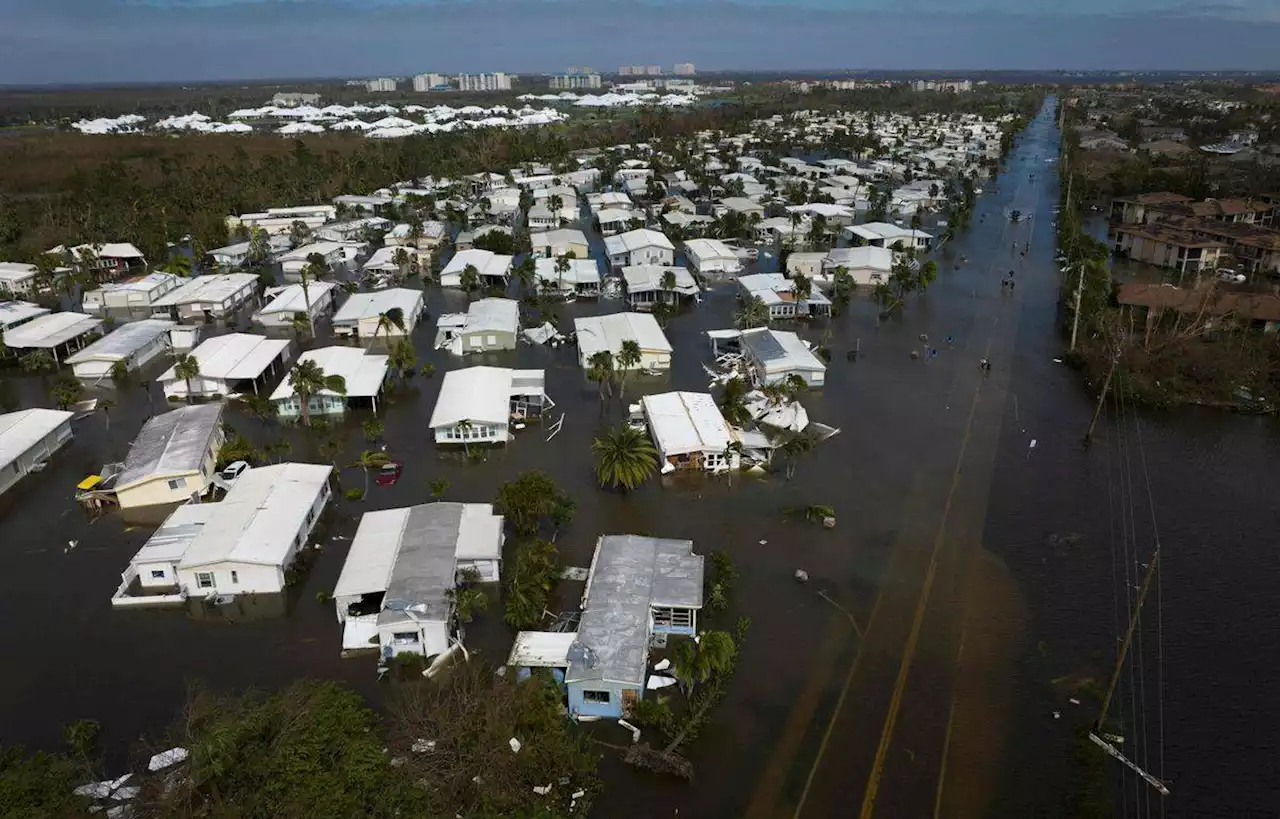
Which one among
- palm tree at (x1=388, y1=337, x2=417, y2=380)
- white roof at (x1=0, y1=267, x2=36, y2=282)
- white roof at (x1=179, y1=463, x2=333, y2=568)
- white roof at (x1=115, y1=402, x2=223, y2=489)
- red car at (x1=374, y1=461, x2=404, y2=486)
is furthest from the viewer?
white roof at (x1=0, y1=267, x2=36, y2=282)

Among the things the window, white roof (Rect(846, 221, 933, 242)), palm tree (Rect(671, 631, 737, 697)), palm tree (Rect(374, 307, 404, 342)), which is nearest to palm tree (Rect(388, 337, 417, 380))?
palm tree (Rect(374, 307, 404, 342))

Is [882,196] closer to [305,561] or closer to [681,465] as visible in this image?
[681,465]

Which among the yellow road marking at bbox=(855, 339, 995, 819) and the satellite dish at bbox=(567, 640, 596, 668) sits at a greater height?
the satellite dish at bbox=(567, 640, 596, 668)

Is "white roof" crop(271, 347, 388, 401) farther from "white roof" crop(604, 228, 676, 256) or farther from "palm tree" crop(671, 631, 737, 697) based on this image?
"white roof" crop(604, 228, 676, 256)

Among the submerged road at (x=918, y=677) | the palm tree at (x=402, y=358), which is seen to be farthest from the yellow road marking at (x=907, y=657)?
the palm tree at (x=402, y=358)

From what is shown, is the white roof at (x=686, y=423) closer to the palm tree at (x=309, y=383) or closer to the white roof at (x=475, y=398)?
the white roof at (x=475, y=398)

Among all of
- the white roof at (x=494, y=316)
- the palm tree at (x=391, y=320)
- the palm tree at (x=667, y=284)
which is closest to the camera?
the white roof at (x=494, y=316)

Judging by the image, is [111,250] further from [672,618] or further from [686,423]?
[672,618]
